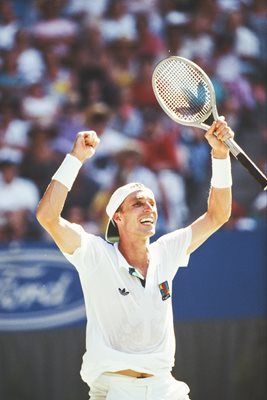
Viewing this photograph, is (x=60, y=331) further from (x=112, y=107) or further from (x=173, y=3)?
(x=173, y=3)

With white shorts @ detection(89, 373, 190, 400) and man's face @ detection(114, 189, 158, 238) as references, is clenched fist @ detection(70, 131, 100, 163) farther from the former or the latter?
white shorts @ detection(89, 373, 190, 400)

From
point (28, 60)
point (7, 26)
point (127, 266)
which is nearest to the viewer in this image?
point (127, 266)

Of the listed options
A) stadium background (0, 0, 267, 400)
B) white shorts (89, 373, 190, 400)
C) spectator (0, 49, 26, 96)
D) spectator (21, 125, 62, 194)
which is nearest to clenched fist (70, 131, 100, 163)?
white shorts (89, 373, 190, 400)

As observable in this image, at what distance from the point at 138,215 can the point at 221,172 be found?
525 millimetres

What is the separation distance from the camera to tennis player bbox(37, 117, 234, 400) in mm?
4527

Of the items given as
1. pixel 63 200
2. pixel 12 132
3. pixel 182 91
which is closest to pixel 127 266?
pixel 63 200

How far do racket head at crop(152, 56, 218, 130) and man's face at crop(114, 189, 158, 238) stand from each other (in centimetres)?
51

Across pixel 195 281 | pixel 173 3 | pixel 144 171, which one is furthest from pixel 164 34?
pixel 195 281

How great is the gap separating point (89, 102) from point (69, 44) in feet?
2.86

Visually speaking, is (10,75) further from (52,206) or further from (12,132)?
(52,206)

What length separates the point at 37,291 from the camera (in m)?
7.47

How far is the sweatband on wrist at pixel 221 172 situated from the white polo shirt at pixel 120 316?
0.61 meters

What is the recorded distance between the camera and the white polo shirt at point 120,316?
14.9ft

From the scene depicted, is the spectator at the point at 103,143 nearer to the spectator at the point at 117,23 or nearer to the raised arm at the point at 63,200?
the spectator at the point at 117,23
